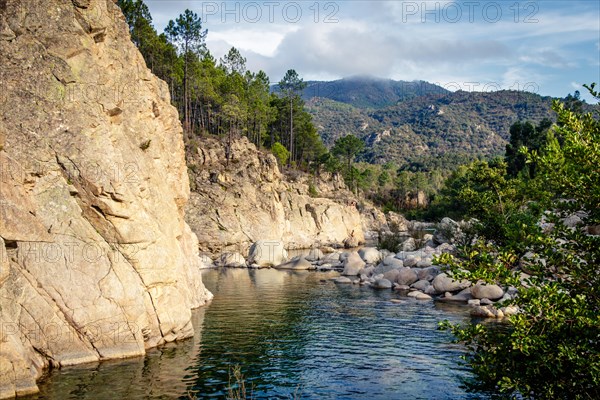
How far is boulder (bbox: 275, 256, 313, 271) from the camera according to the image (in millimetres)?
59125

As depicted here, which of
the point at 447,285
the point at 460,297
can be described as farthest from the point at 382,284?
the point at 460,297

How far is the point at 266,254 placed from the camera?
62.7m

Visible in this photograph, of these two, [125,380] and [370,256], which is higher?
Answer: [370,256]

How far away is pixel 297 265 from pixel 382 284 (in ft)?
56.4

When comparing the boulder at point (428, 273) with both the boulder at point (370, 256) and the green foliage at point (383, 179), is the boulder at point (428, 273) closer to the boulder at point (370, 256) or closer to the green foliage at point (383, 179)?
the boulder at point (370, 256)

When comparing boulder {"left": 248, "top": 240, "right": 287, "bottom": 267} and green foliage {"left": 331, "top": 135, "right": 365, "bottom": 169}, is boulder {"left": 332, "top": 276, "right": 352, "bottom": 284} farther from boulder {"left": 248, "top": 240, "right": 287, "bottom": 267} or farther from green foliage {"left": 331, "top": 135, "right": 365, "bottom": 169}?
green foliage {"left": 331, "top": 135, "right": 365, "bottom": 169}

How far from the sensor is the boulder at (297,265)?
194 ft

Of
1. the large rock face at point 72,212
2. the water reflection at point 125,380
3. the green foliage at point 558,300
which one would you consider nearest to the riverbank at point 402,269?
the green foliage at point 558,300

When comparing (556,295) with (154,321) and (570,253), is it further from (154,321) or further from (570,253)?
(154,321)

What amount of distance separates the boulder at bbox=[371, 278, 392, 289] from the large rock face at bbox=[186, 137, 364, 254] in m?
31.0

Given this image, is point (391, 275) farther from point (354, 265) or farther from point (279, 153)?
point (279, 153)

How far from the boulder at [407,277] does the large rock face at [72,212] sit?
23.7 meters

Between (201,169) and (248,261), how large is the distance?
65.2 feet

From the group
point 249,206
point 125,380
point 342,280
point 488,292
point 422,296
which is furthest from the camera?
point 249,206
